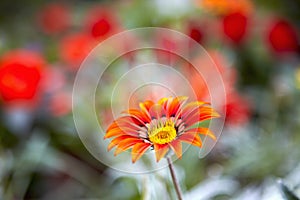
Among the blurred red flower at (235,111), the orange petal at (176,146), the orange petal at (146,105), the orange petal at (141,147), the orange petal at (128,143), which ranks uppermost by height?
the blurred red flower at (235,111)

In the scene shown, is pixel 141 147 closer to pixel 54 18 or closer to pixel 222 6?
pixel 222 6

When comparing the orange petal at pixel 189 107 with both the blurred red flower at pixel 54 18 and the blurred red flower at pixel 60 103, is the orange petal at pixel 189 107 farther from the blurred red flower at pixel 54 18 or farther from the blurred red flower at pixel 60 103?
the blurred red flower at pixel 54 18

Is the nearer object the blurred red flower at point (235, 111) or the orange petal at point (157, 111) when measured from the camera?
the orange petal at point (157, 111)

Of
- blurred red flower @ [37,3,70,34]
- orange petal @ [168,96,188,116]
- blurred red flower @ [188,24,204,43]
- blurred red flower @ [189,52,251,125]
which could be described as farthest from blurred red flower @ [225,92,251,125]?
blurred red flower @ [37,3,70,34]

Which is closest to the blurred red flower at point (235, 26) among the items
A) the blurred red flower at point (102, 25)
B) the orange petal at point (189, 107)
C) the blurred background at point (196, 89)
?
the blurred background at point (196, 89)

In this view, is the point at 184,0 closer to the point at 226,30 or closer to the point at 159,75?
the point at 226,30

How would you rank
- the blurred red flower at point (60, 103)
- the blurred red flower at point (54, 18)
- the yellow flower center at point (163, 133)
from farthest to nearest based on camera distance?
the blurred red flower at point (54, 18), the blurred red flower at point (60, 103), the yellow flower center at point (163, 133)

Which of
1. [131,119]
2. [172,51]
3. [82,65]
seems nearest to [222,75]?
[172,51]

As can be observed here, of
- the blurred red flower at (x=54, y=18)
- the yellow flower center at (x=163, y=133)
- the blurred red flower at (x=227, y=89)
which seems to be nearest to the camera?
the yellow flower center at (x=163, y=133)
